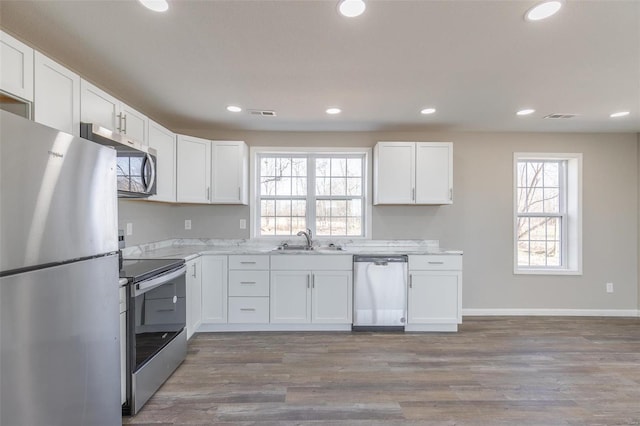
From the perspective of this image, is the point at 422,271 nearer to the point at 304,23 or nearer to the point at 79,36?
the point at 304,23

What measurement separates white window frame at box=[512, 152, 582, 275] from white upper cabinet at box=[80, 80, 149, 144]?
4345 mm

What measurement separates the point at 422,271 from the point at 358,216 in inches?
43.1

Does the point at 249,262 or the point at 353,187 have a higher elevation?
the point at 353,187

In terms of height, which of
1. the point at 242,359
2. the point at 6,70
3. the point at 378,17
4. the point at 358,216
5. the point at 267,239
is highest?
the point at 378,17

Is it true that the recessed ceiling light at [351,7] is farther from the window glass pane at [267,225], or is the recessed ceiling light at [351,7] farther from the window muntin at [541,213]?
the window muntin at [541,213]

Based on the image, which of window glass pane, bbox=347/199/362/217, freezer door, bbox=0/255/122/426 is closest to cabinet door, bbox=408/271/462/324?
window glass pane, bbox=347/199/362/217

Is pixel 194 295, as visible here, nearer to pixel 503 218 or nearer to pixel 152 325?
pixel 152 325

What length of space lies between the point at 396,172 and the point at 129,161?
8.86 ft

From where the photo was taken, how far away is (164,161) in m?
2.97

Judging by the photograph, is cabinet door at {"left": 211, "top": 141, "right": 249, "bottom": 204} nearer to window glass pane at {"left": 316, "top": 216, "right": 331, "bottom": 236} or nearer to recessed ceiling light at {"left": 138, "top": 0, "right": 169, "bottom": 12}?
window glass pane at {"left": 316, "top": 216, "right": 331, "bottom": 236}

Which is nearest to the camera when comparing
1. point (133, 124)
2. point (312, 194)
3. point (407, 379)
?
point (407, 379)

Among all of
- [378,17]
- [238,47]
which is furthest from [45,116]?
[378,17]

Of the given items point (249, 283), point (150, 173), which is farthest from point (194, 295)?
point (150, 173)

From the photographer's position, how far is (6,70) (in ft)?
4.59
